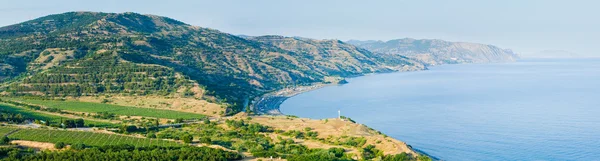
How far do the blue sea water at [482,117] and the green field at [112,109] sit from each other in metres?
36.8

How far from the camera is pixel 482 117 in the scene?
120 meters

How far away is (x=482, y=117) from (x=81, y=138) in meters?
93.1

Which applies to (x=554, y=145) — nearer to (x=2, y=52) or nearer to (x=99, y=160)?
(x=99, y=160)

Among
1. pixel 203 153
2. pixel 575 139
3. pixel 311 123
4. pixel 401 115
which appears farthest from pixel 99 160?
pixel 401 115

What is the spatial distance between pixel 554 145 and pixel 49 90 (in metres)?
122

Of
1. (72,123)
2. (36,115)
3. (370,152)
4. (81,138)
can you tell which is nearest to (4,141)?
(81,138)

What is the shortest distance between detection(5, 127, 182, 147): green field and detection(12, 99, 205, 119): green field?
34.3 meters

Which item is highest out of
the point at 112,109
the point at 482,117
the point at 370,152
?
the point at 482,117

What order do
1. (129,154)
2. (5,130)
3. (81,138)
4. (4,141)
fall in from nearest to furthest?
(129,154), (4,141), (81,138), (5,130)

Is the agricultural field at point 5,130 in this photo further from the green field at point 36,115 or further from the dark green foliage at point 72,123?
the green field at point 36,115

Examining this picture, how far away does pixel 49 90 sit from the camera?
12938 centimetres

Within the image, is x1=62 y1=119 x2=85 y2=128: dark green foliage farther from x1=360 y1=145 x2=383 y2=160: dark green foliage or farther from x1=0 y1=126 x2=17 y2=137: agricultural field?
x1=360 y1=145 x2=383 y2=160: dark green foliage

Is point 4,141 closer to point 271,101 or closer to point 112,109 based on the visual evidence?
point 112,109

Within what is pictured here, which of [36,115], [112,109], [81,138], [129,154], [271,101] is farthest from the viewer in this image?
[271,101]
